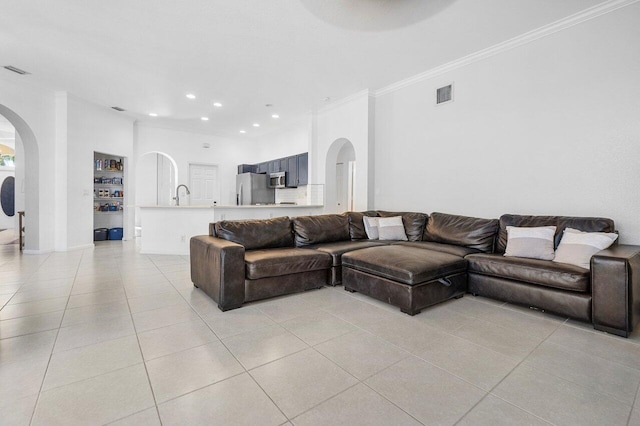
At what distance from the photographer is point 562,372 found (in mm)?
1718

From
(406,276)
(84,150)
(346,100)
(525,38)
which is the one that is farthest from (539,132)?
(84,150)

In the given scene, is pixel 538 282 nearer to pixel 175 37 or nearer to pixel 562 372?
pixel 562 372

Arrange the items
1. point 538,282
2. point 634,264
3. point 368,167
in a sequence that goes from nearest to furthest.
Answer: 1. point 634,264
2. point 538,282
3. point 368,167

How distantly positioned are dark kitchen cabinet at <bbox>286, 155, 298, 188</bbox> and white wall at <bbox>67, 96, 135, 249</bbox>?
3.93 meters

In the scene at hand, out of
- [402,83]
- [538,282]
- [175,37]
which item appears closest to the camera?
[538,282]

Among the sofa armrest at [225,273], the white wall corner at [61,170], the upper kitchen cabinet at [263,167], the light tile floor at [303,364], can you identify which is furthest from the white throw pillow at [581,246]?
the white wall corner at [61,170]

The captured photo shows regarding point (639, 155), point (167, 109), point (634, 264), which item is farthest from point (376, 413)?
point (167, 109)

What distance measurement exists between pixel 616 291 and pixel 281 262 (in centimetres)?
273

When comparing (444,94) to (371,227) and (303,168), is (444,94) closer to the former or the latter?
(371,227)

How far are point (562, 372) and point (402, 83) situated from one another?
440cm

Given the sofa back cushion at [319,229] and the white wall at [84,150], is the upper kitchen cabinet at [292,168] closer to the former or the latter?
the sofa back cushion at [319,229]

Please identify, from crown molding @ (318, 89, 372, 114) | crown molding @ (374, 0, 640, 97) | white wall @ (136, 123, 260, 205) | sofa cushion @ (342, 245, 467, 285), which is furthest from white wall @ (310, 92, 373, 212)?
white wall @ (136, 123, 260, 205)

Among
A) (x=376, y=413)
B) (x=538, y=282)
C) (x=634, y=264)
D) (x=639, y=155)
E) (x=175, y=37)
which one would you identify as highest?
(x=175, y=37)

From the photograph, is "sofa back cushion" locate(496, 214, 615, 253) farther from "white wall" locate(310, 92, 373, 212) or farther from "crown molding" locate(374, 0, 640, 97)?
"white wall" locate(310, 92, 373, 212)
